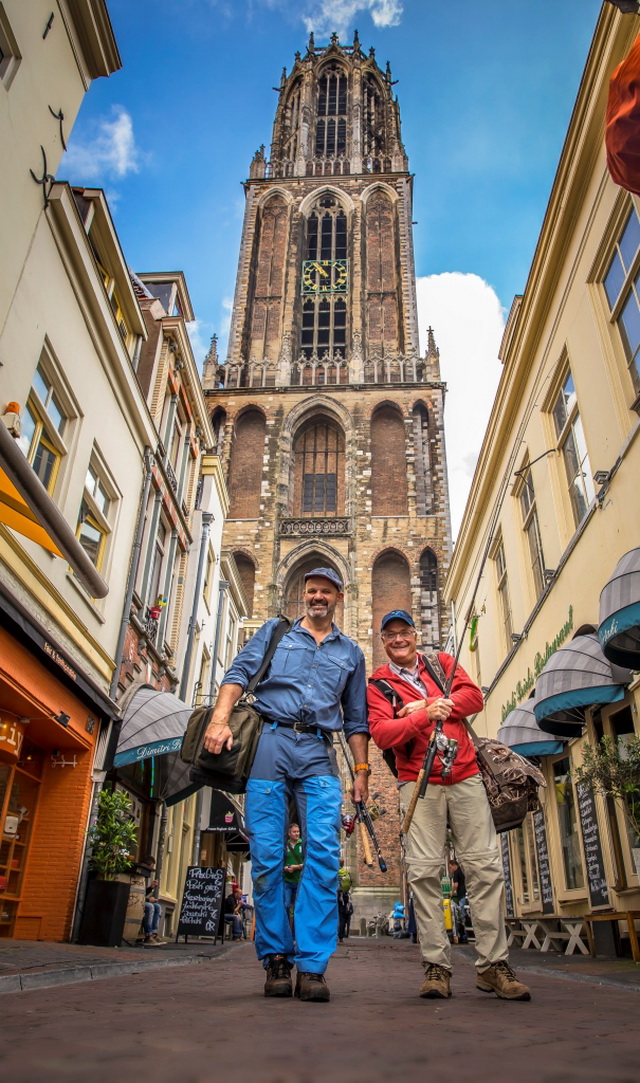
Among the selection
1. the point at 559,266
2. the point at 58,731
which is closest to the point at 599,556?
the point at 559,266

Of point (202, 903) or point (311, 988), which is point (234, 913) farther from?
point (311, 988)

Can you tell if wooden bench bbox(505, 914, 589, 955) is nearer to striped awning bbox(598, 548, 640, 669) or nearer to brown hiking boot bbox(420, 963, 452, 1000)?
striped awning bbox(598, 548, 640, 669)

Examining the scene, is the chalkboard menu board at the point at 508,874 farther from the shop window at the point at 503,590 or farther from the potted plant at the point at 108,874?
the potted plant at the point at 108,874

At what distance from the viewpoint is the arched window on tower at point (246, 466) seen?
3644 cm

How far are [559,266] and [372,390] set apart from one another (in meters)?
28.2

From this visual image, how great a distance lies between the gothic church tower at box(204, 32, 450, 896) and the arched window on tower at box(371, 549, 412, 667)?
2.8 inches

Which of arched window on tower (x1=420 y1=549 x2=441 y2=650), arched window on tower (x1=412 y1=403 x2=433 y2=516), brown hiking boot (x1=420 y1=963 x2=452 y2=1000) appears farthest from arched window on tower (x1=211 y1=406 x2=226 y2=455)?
brown hiking boot (x1=420 y1=963 x2=452 y2=1000)

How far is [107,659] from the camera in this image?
32.8 ft

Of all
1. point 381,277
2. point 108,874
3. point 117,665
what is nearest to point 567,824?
point 108,874

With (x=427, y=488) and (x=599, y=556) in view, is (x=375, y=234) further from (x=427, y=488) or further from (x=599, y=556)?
(x=599, y=556)

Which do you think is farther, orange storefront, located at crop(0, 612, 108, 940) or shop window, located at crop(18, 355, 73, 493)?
shop window, located at crop(18, 355, 73, 493)

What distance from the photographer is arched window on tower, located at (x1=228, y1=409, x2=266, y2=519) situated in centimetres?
3644

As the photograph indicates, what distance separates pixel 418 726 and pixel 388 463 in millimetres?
34111

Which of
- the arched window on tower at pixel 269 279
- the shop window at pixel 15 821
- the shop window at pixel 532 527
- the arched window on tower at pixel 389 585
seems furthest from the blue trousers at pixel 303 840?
the arched window on tower at pixel 269 279
